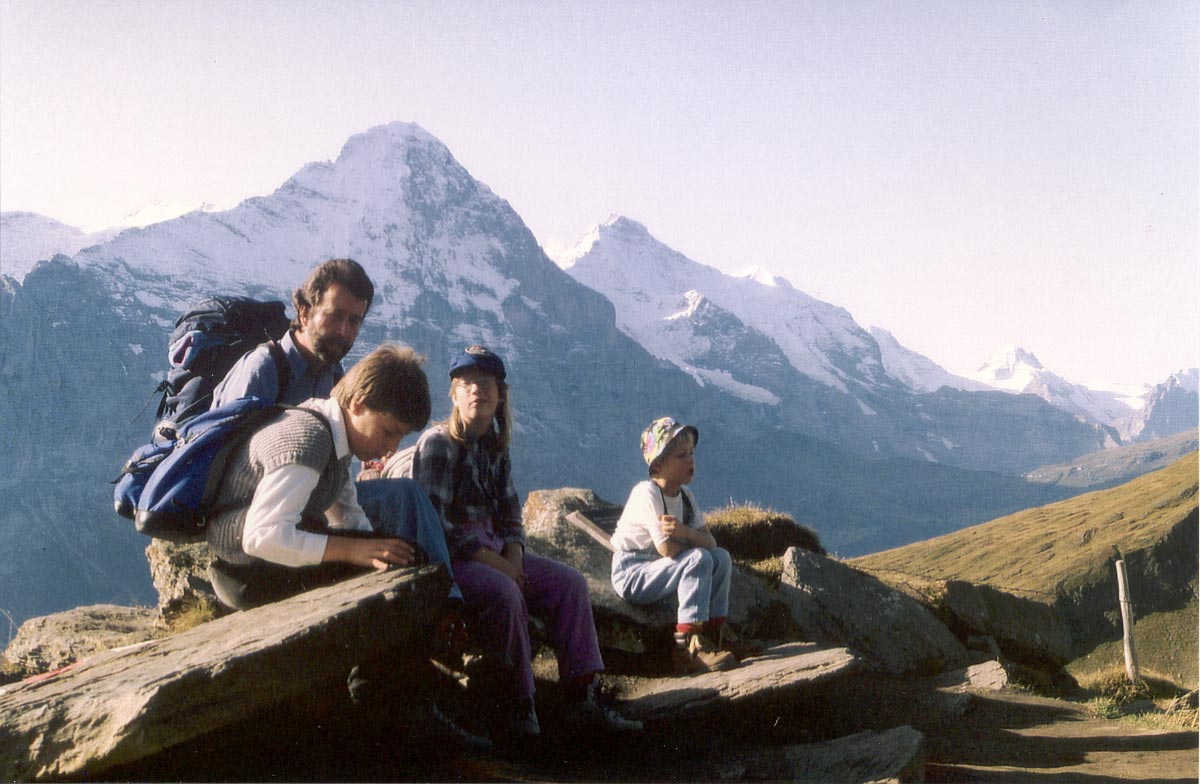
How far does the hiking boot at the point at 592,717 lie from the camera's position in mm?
6480

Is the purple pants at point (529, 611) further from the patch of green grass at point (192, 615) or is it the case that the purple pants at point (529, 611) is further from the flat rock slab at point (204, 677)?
the patch of green grass at point (192, 615)

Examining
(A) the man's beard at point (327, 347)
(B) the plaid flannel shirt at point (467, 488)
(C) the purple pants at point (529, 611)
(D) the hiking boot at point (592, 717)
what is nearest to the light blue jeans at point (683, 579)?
(C) the purple pants at point (529, 611)

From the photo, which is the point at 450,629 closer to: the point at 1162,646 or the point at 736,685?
the point at 736,685

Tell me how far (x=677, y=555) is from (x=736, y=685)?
1369 millimetres

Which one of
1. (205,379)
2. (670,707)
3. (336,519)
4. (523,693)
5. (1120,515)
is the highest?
(205,379)

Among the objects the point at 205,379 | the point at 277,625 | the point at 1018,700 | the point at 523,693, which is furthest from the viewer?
the point at 1018,700

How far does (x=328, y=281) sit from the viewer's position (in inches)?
273

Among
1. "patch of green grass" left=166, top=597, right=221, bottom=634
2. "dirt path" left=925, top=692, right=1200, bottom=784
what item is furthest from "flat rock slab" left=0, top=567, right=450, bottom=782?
"dirt path" left=925, top=692, right=1200, bottom=784

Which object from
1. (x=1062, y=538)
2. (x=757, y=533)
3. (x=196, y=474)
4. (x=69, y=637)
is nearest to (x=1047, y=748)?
(x=196, y=474)

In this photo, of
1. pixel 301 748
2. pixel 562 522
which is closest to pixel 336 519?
pixel 301 748

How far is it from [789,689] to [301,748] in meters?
3.73

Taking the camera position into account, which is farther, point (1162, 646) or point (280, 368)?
point (1162, 646)

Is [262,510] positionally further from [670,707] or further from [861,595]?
[861,595]

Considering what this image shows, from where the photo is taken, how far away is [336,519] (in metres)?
5.50
